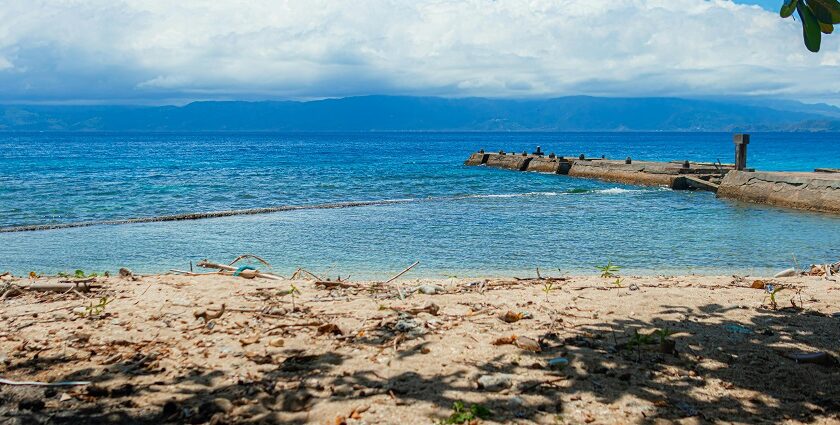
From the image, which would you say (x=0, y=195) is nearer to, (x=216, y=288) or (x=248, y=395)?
(x=216, y=288)

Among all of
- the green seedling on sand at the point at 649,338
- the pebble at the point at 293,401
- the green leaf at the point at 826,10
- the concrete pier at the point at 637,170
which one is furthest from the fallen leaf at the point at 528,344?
the concrete pier at the point at 637,170

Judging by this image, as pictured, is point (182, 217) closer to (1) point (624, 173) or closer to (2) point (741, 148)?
(2) point (741, 148)

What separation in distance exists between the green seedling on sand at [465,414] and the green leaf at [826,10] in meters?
3.31

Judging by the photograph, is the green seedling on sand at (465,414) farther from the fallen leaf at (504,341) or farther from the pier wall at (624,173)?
the pier wall at (624,173)

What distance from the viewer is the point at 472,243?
50.8 ft

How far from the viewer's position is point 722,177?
3102 centimetres

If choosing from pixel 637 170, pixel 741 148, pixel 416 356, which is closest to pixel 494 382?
pixel 416 356

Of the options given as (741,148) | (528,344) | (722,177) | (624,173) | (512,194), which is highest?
(741,148)

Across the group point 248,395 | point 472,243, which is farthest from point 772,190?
point 248,395

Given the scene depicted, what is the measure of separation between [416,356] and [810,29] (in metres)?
3.57

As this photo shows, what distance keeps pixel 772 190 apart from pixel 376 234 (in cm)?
1503

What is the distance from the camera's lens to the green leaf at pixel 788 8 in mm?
4336

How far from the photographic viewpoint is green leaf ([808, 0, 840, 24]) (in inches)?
169

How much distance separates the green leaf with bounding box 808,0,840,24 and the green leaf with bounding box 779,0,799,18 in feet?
0.37
